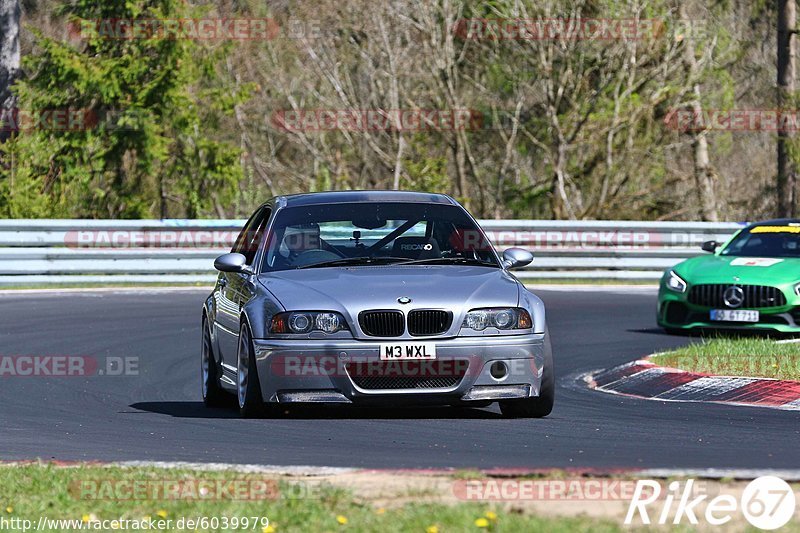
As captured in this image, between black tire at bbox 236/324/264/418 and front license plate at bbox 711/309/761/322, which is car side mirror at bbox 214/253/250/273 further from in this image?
front license plate at bbox 711/309/761/322

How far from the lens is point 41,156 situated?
97.8ft

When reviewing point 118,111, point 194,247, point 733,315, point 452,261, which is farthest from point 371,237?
point 118,111

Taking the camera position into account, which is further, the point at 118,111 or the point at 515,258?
the point at 118,111

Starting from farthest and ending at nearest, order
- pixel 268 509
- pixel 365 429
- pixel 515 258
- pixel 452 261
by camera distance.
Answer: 1. pixel 515 258
2. pixel 452 261
3. pixel 365 429
4. pixel 268 509

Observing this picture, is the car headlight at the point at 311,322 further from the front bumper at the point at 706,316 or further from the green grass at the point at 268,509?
the front bumper at the point at 706,316

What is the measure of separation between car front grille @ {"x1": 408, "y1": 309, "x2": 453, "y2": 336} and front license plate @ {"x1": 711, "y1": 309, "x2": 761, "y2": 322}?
7296mm

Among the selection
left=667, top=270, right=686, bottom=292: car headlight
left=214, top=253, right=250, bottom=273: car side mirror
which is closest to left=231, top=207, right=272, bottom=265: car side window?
left=214, top=253, right=250, bottom=273: car side mirror

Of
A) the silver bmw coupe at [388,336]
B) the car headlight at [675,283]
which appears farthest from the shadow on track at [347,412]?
the car headlight at [675,283]

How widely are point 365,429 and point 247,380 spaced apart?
925 mm

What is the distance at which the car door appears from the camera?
33.1ft

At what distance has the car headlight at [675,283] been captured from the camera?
53.8 feet

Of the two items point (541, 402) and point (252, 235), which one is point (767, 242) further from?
point (541, 402)

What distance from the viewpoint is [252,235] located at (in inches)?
444

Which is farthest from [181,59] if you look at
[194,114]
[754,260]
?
[754,260]
